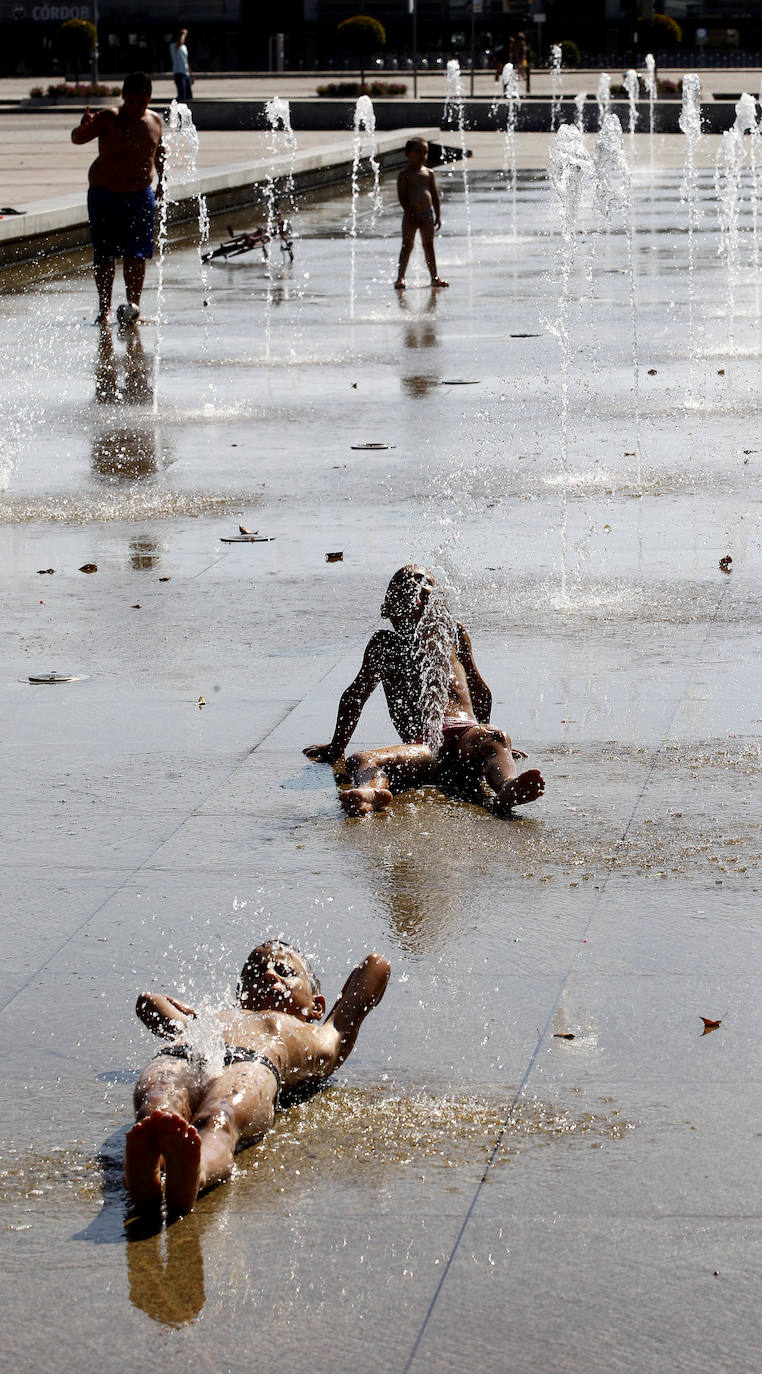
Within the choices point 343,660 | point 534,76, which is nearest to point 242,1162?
point 343,660

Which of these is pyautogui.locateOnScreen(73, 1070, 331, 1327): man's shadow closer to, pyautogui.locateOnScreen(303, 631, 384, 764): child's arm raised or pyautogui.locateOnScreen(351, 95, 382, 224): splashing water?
pyautogui.locateOnScreen(303, 631, 384, 764): child's arm raised

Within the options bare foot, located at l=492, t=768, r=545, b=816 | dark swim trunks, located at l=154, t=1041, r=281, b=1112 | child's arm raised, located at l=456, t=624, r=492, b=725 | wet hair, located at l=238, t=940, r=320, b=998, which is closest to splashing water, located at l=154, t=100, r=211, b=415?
child's arm raised, located at l=456, t=624, r=492, b=725

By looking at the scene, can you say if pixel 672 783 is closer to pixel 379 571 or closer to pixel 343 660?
pixel 343 660

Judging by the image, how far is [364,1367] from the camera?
2.98 metres

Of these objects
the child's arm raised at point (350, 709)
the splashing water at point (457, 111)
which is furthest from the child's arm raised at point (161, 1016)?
the splashing water at point (457, 111)

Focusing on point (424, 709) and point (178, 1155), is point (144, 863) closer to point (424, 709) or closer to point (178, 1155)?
point (424, 709)

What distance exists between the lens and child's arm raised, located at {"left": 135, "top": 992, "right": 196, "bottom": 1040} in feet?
12.9

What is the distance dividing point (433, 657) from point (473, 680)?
143 mm

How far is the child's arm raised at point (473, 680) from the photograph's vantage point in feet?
19.5

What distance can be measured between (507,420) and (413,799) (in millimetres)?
6361

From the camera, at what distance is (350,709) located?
229 inches

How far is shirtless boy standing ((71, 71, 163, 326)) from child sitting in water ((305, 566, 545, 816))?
10241 mm

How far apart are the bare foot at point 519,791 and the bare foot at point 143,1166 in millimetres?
2112

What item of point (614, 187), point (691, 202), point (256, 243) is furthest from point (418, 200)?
point (614, 187)
